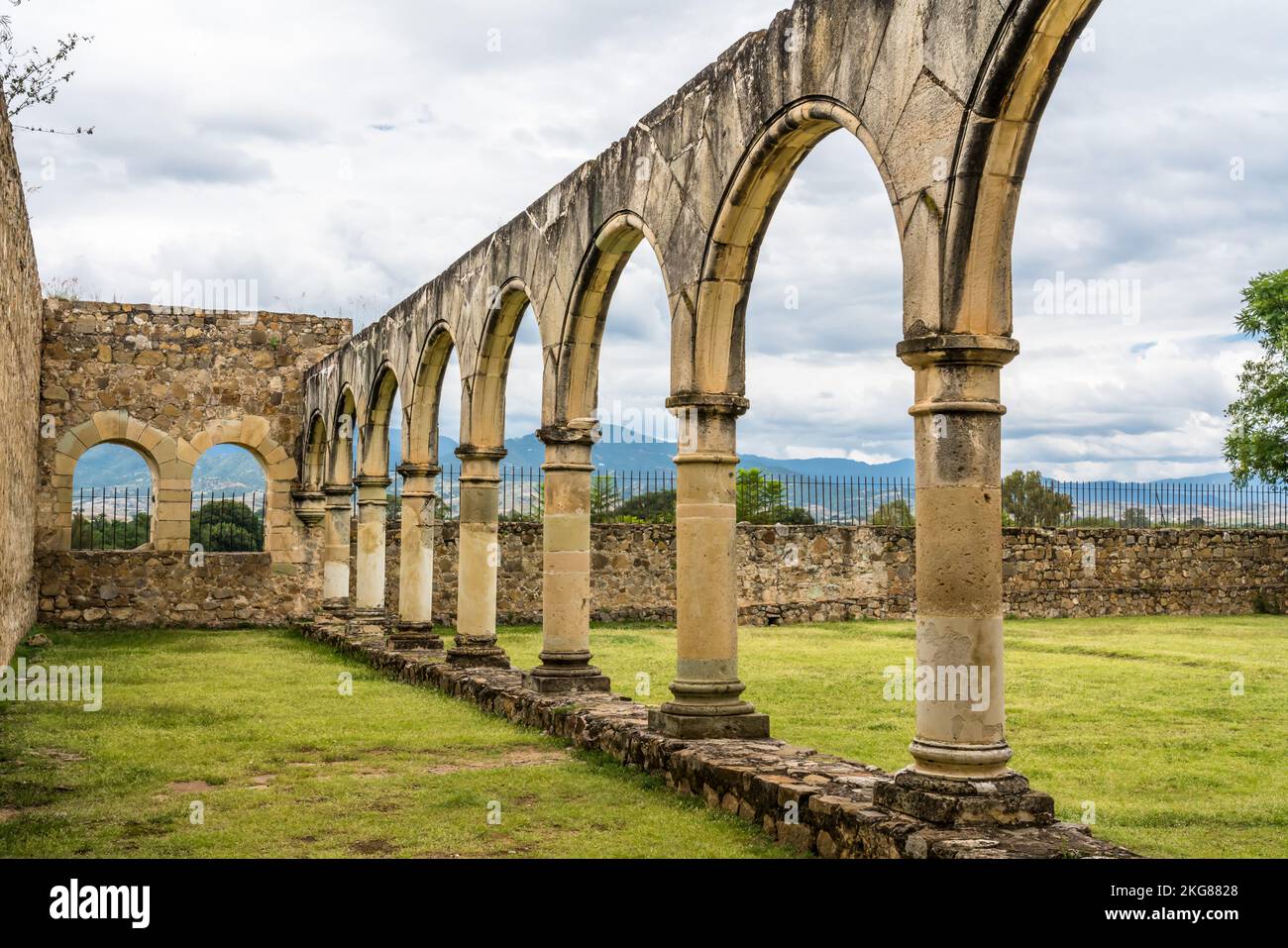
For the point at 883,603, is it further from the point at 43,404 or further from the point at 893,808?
the point at 893,808

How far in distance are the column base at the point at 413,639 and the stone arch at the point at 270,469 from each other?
7.55 metres

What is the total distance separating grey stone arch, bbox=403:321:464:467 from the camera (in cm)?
1415

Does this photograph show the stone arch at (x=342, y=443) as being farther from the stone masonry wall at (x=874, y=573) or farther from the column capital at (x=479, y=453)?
the column capital at (x=479, y=453)

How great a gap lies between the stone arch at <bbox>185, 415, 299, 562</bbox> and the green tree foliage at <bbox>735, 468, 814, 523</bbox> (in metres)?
15.2

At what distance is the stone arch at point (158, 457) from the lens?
1958 cm

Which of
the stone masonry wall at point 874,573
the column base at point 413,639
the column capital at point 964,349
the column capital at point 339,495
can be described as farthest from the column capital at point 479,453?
the stone masonry wall at point 874,573

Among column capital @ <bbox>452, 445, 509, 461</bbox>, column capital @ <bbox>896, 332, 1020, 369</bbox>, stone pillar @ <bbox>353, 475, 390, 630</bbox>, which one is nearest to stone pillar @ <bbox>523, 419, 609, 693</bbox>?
column capital @ <bbox>452, 445, 509, 461</bbox>

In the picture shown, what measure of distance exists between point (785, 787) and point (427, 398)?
9.46 metres

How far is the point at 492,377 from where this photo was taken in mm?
12414

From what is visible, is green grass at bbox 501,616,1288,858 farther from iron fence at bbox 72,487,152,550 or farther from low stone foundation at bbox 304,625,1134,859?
iron fence at bbox 72,487,152,550

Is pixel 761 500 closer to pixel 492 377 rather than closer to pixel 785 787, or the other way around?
pixel 492 377

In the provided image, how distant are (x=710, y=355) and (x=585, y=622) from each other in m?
3.15
